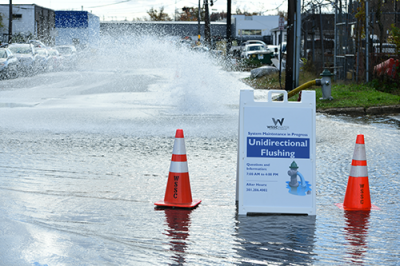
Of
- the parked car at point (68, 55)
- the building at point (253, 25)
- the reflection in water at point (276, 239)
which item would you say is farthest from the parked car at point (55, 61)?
the building at point (253, 25)

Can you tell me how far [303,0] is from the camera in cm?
2666

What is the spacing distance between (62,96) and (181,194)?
15023 mm

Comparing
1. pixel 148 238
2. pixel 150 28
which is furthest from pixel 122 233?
pixel 150 28

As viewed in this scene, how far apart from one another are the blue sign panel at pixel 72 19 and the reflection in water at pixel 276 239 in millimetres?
53525

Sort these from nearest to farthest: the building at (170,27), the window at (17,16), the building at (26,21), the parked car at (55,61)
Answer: the parked car at (55,61), the building at (26,21), the window at (17,16), the building at (170,27)

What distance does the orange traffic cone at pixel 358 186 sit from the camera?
5938 mm

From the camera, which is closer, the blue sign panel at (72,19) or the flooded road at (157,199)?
the flooded road at (157,199)

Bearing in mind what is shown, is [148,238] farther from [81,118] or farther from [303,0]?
[303,0]

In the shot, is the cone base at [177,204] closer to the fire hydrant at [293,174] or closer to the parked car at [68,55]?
the fire hydrant at [293,174]

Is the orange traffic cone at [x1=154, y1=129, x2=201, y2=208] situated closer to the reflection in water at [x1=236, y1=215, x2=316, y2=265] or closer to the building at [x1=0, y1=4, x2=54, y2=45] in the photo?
the reflection in water at [x1=236, y1=215, x2=316, y2=265]

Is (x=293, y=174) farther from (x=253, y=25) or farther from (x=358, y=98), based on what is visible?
(x=253, y=25)

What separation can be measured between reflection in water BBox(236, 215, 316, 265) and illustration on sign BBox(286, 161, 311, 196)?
0.24 m

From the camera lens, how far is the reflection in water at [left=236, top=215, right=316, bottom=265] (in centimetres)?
450

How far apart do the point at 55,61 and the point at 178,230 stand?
1513 inches
